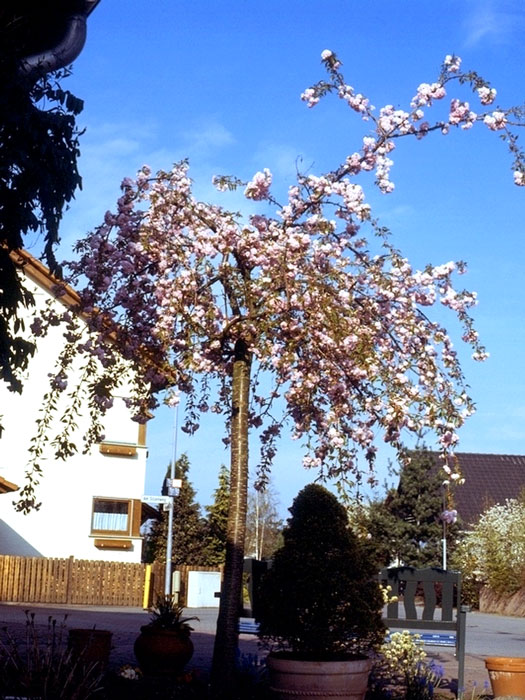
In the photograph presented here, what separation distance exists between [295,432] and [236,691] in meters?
2.87

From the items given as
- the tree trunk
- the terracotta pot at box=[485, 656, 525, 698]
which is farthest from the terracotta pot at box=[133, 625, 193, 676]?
the terracotta pot at box=[485, 656, 525, 698]

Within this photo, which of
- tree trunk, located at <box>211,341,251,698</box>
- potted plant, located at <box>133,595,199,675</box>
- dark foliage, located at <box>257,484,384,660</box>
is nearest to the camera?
dark foliage, located at <box>257,484,384,660</box>

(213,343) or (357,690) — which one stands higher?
(213,343)

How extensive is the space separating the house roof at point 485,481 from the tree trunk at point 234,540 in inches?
1527

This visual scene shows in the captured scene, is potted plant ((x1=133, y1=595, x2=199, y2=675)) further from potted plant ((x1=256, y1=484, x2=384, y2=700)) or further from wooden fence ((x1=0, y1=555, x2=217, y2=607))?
wooden fence ((x1=0, y1=555, x2=217, y2=607))

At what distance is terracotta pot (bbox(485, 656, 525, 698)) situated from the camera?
10055mm

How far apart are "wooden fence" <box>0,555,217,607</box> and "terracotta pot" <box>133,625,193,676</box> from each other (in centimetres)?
2133

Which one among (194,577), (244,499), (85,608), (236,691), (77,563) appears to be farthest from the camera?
(194,577)

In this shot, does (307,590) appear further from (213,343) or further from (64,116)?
(64,116)

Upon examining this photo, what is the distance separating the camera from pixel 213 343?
1084 cm

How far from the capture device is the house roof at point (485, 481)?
4994 cm

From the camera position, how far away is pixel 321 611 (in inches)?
343

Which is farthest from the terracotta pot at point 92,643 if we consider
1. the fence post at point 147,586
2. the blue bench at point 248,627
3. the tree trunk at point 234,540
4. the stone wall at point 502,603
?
the stone wall at point 502,603

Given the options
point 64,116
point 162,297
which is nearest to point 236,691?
point 162,297
